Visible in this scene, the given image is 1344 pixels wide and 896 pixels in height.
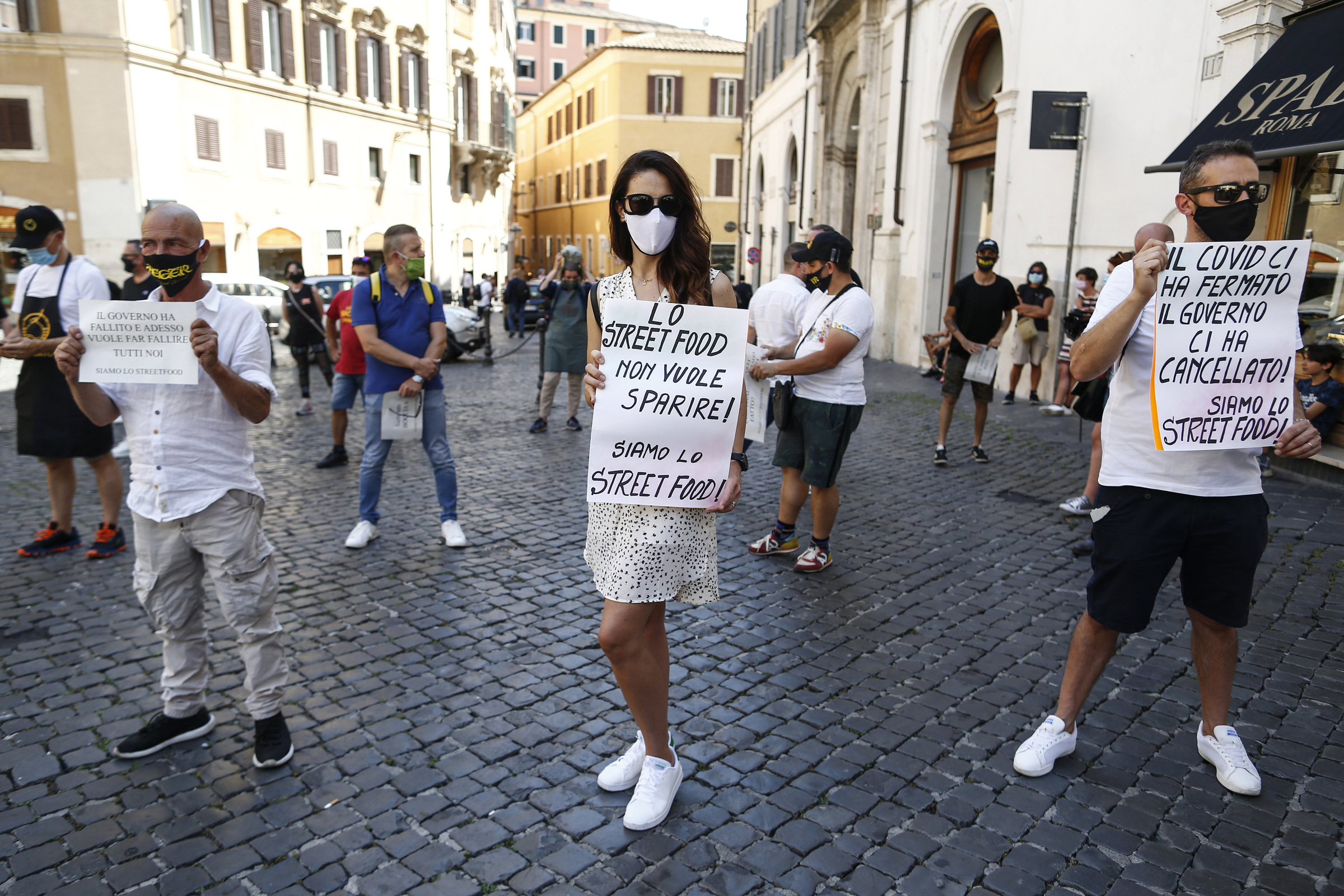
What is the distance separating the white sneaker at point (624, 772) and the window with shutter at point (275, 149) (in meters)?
27.0

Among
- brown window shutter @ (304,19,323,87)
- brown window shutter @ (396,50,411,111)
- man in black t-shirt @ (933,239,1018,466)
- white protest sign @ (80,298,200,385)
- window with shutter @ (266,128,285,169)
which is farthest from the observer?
brown window shutter @ (396,50,411,111)

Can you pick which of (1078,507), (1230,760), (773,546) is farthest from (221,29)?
(1230,760)

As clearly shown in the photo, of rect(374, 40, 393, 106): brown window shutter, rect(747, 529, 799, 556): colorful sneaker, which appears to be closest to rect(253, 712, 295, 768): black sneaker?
rect(747, 529, 799, 556): colorful sneaker

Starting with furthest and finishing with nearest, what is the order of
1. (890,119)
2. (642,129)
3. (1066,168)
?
1. (642,129)
2. (890,119)
3. (1066,168)

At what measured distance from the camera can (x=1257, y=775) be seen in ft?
10.5

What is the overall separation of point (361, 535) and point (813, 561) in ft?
9.18

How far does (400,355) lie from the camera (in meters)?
5.59

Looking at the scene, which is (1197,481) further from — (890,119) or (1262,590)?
(890,119)

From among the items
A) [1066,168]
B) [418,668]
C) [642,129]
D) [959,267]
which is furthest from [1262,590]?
[642,129]

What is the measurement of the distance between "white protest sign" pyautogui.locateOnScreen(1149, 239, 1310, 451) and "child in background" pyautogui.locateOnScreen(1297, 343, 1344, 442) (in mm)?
5415

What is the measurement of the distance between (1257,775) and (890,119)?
52.2 feet

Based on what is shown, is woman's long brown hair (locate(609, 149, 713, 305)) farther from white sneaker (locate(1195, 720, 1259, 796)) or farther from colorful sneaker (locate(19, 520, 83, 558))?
colorful sneaker (locate(19, 520, 83, 558))

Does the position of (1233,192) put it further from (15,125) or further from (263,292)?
(15,125)

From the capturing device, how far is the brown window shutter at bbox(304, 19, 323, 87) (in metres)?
27.4
